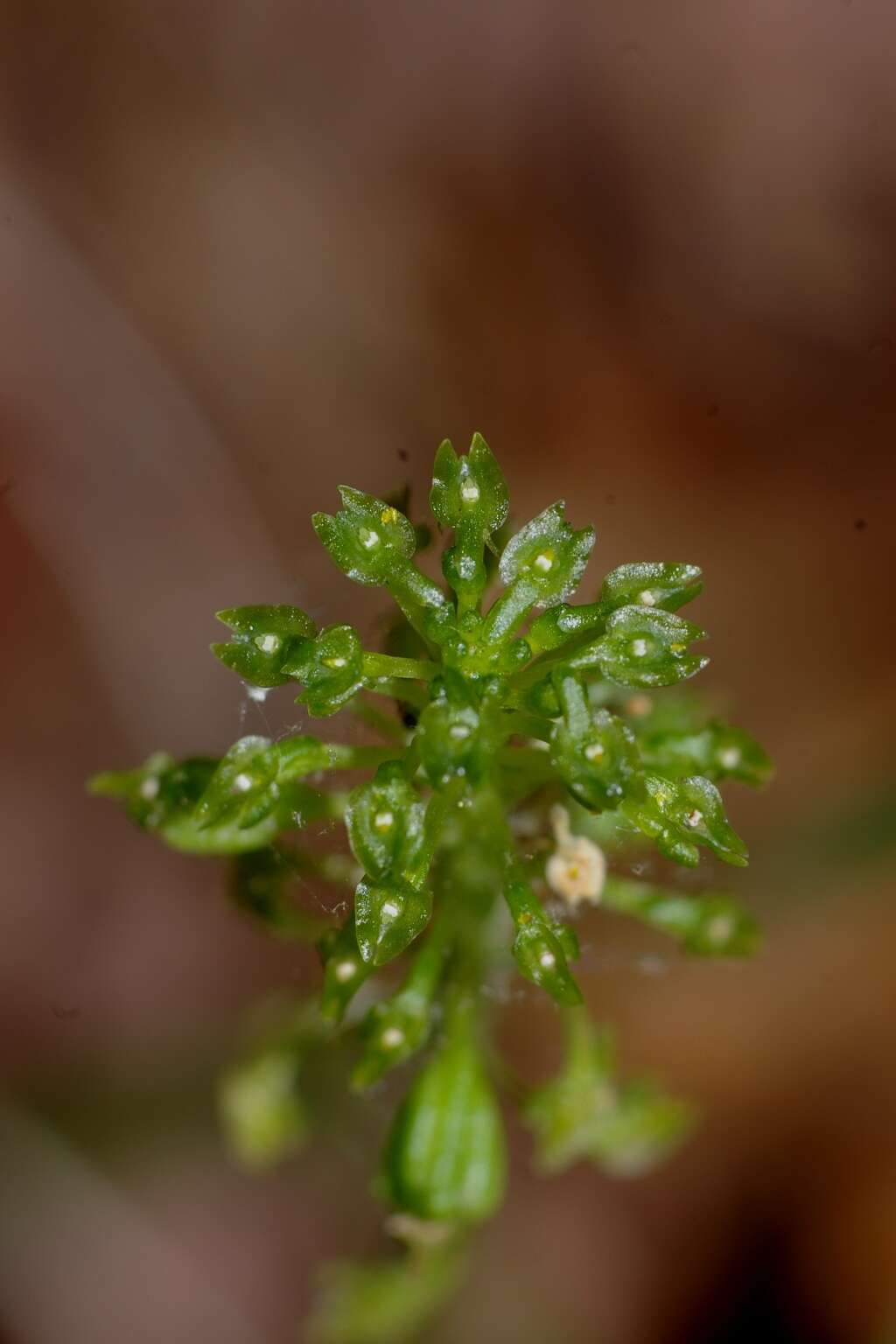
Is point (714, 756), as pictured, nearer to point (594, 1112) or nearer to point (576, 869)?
point (576, 869)

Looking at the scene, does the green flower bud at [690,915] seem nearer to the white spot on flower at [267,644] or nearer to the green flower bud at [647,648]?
the green flower bud at [647,648]

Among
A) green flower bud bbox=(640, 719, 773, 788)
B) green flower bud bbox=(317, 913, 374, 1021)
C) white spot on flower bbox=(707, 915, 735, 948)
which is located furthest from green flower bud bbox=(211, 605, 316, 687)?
white spot on flower bbox=(707, 915, 735, 948)

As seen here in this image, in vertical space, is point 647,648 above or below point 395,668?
above

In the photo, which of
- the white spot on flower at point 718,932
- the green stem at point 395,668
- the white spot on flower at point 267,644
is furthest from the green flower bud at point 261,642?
the white spot on flower at point 718,932

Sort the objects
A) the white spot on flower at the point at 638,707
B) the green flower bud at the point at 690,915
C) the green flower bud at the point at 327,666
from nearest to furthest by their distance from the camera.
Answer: the green flower bud at the point at 327,666 < the green flower bud at the point at 690,915 < the white spot on flower at the point at 638,707

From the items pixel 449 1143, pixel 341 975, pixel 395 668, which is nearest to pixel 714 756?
pixel 395 668

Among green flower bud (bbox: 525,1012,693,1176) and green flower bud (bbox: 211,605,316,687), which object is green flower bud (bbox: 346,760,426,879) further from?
green flower bud (bbox: 525,1012,693,1176)

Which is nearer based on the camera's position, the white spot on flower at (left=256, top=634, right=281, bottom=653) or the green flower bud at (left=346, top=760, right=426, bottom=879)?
the green flower bud at (left=346, top=760, right=426, bottom=879)
